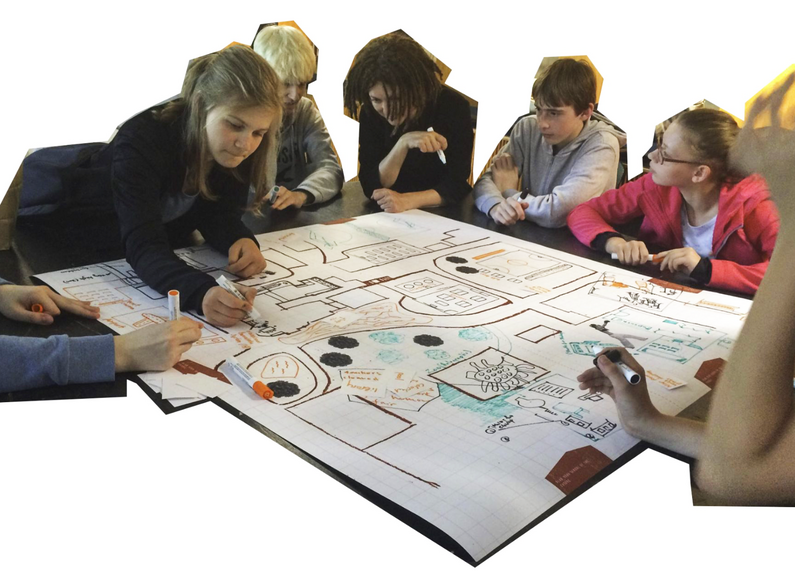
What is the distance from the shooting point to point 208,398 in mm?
1602

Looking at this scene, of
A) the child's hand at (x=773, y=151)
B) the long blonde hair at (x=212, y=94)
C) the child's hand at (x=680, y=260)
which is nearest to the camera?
the child's hand at (x=773, y=151)

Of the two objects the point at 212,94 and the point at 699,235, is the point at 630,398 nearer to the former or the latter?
the point at 699,235

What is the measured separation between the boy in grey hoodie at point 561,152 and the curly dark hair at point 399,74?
0.41 m

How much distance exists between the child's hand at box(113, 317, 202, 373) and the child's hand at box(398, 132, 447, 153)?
1.64 metres

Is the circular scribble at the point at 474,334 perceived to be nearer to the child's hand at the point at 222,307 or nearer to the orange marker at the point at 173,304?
the child's hand at the point at 222,307

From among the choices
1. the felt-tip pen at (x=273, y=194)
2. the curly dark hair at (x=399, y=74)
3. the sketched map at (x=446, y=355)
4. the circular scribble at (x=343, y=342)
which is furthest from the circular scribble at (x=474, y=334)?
the curly dark hair at (x=399, y=74)

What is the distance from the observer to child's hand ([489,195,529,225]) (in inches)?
116

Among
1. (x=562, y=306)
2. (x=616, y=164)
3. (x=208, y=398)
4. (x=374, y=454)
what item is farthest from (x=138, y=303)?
(x=616, y=164)

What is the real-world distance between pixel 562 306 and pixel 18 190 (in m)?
1.70

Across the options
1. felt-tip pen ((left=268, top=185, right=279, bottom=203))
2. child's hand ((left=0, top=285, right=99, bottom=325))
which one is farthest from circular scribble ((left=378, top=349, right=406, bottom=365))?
felt-tip pen ((left=268, top=185, right=279, bottom=203))

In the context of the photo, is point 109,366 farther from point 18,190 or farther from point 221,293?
point 18,190

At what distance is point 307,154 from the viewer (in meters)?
3.31

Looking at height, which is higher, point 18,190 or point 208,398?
point 18,190

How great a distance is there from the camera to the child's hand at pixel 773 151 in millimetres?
1083
